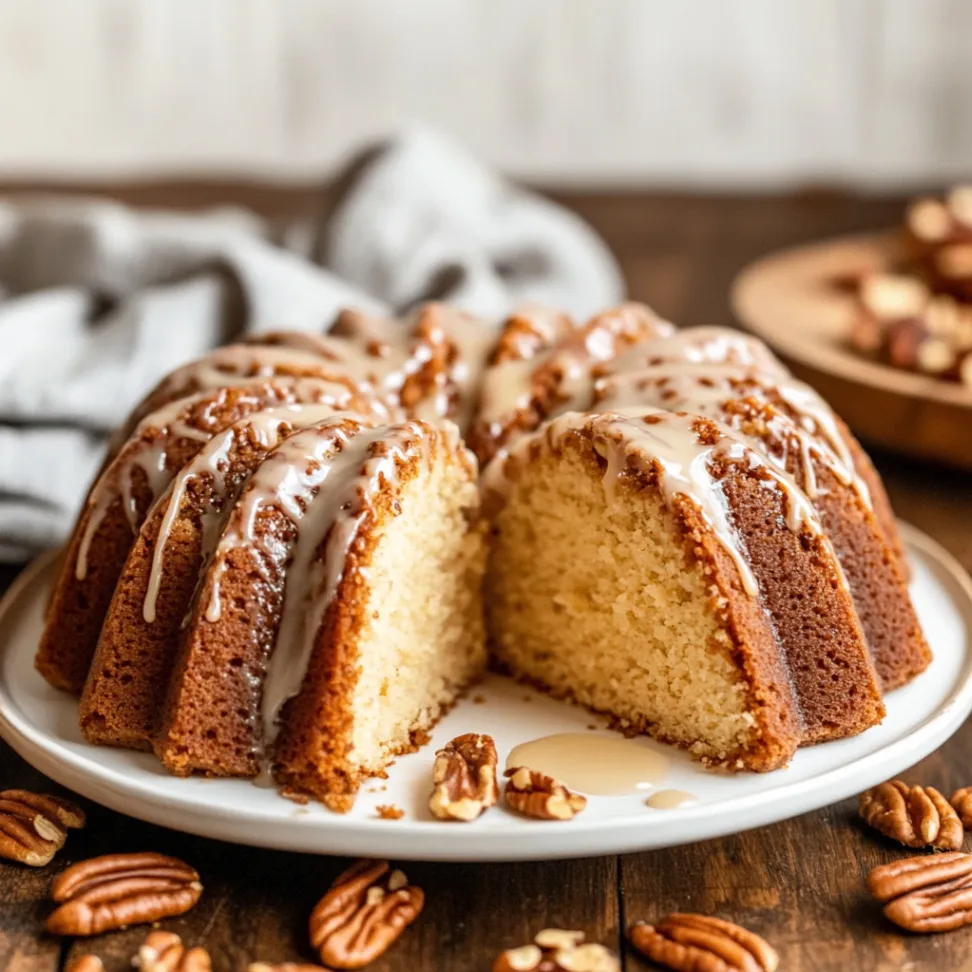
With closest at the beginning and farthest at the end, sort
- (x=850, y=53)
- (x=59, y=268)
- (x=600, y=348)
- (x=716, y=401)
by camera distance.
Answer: (x=716, y=401) < (x=600, y=348) < (x=59, y=268) < (x=850, y=53)

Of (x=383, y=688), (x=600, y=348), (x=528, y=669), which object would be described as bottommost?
(x=528, y=669)

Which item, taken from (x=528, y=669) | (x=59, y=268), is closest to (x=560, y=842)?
(x=528, y=669)

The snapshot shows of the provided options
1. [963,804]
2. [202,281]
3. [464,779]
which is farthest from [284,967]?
[202,281]

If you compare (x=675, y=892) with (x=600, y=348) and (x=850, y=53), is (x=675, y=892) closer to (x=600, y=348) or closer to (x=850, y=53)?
(x=600, y=348)

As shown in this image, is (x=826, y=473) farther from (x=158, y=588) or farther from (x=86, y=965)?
(x=86, y=965)

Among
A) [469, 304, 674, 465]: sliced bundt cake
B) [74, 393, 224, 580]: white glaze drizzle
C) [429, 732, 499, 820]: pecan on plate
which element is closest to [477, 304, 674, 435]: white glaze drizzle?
[469, 304, 674, 465]: sliced bundt cake

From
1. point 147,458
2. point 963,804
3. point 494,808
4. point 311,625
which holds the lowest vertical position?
point 963,804

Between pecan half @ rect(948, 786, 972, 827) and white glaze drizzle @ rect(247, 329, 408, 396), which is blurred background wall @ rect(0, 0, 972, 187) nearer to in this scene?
white glaze drizzle @ rect(247, 329, 408, 396)
